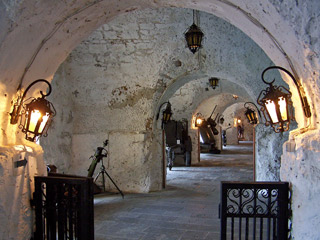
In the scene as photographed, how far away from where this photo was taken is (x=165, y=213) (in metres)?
5.46

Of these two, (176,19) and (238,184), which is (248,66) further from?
(238,184)

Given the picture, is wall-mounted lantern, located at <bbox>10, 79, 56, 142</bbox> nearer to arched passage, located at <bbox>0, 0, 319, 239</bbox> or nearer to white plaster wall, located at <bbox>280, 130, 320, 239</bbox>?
arched passage, located at <bbox>0, 0, 319, 239</bbox>

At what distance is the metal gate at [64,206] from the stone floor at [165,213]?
3.61 ft

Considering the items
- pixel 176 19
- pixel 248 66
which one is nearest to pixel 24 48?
pixel 176 19

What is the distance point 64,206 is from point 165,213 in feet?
8.48

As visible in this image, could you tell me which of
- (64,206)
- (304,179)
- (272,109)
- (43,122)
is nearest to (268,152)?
(272,109)

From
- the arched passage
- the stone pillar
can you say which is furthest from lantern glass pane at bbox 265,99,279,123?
the stone pillar

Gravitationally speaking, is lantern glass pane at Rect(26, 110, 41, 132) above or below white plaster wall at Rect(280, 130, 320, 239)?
above

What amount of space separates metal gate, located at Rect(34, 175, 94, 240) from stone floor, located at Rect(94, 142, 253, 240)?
1.10 m

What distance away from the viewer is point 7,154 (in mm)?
2877

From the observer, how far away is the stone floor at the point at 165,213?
4418 mm

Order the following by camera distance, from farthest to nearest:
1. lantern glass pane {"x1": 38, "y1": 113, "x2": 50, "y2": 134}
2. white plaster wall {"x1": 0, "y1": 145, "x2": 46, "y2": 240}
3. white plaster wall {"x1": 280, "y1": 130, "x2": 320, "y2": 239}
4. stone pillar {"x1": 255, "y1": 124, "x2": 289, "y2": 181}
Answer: stone pillar {"x1": 255, "y1": 124, "x2": 289, "y2": 181}, lantern glass pane {"x1": 38, "y1": 113, "x2": 50, "y2": 134}, white plaster wall {"x1": 0, "y1": 145, "x2": 46, "y2": 240}, white plaster wall {"x1": 280, "y1": 130, "x2": 320, "y2": 239}

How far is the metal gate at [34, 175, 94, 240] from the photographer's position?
10.2 feet

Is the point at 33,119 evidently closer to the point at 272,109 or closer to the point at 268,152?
the point at 272,109
